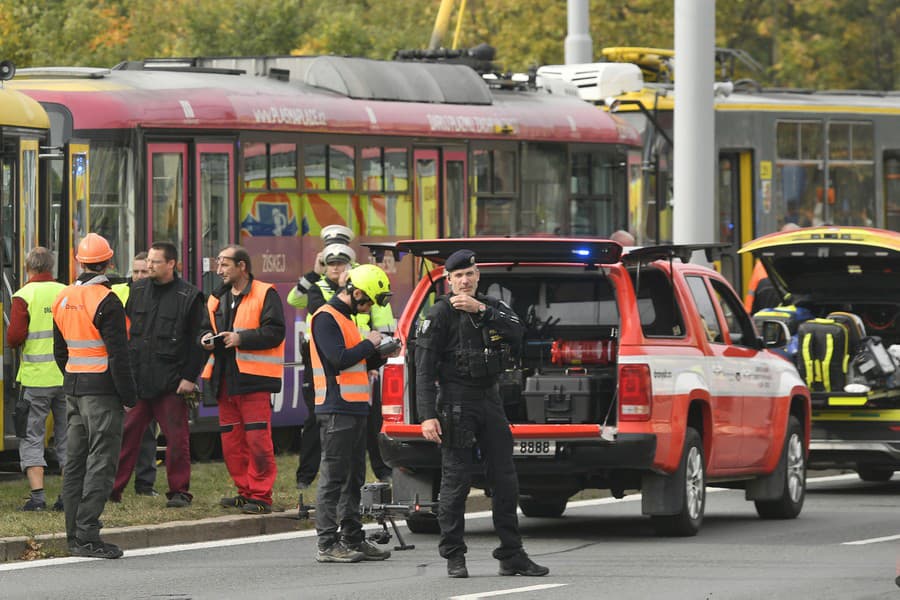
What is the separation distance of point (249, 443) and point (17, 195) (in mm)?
3224

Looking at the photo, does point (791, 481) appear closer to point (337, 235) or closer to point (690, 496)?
point (690, 496)

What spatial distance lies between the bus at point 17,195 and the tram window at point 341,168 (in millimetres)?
3257

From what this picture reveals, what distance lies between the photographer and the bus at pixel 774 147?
90.1ft

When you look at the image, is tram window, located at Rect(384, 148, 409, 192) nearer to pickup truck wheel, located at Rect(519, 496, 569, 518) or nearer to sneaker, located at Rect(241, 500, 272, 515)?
pickup truck wheel, located at Rect(519, 496, 569, 518)

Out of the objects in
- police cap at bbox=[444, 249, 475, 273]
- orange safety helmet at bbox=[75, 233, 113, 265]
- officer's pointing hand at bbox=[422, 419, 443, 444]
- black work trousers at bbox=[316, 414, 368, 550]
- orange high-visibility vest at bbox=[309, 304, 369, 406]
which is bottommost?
black work trousers at bbox=[316, 414, 368, 550]

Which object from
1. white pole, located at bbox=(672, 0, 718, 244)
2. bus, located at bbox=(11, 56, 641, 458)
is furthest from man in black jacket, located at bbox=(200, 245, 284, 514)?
white pole, located at bbox=(672, 0, 718, 244)

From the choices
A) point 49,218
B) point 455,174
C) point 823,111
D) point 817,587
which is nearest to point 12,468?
point 49,218

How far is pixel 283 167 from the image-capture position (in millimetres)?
20469

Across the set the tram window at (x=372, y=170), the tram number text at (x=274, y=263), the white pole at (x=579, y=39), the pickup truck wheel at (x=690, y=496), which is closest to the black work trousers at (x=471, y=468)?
the pickup truck wheel at (x=690, y=496)

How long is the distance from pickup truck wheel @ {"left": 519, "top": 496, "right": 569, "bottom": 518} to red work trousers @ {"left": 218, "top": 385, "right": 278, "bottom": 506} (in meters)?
1.79

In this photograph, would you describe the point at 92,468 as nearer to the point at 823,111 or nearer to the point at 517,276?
the point at 517,276

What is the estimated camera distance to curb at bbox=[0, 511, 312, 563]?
13453 millimetres

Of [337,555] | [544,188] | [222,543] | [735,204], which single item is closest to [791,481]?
[222,543]

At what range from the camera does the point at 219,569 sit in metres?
13.0
